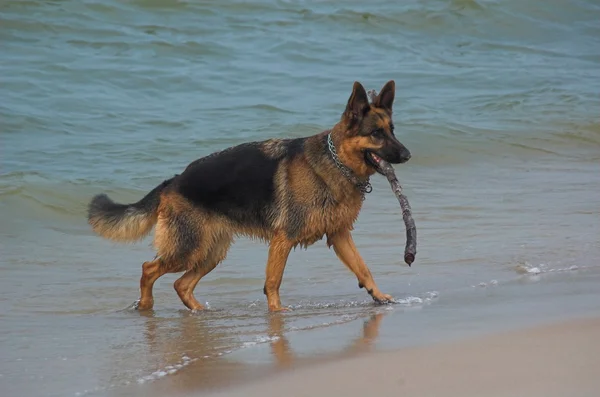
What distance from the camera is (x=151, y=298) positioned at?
8.32 meters

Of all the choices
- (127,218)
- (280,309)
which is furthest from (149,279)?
(280,309)

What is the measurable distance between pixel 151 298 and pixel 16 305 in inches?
38.4

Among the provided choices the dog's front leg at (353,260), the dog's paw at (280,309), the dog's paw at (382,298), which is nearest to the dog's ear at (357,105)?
the dog's front leg at (353,260)

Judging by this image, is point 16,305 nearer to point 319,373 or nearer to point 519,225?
point 319,373

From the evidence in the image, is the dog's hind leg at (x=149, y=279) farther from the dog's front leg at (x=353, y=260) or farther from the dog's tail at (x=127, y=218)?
the dog's front leg at (x=353, y=260)

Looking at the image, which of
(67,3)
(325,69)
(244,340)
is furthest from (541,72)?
(244,340)

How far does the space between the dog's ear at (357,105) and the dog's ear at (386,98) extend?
9cm

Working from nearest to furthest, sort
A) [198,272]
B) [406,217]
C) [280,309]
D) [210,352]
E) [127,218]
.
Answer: [210,352], [280,309], [406,217], [198,272], [127,218]

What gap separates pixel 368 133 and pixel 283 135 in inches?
306

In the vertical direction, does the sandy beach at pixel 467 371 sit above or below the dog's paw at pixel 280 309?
above

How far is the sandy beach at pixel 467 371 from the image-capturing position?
5.06 metres

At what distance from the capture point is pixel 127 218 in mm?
8625

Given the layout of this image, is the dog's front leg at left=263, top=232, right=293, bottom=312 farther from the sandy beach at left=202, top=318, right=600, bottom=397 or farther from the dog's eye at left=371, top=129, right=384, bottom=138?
the sandy beach at left=202, top=318, right=600, bottom=397

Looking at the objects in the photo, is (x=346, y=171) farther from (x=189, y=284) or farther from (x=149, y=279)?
(x=149, y=279)
